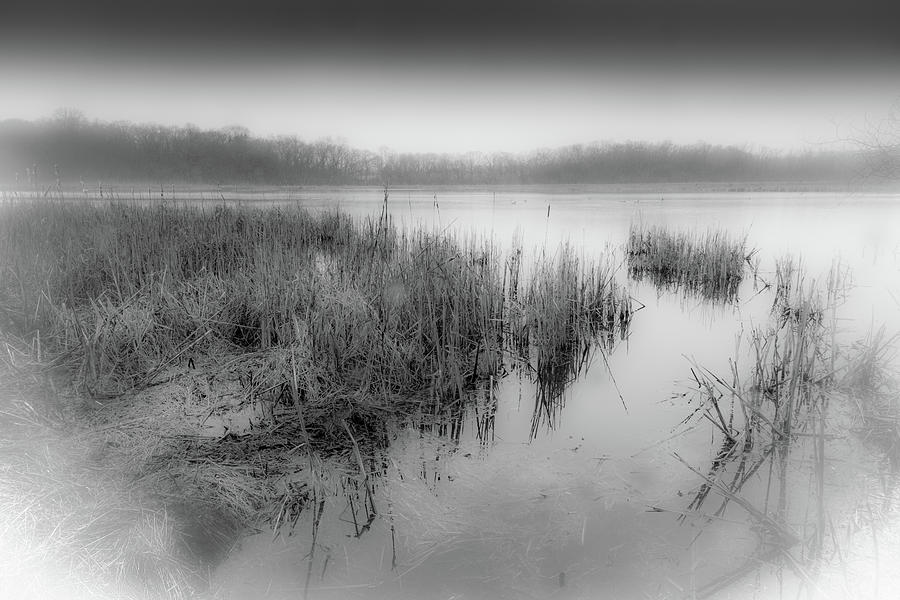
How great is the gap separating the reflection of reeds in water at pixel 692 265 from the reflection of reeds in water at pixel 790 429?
3.10 meters

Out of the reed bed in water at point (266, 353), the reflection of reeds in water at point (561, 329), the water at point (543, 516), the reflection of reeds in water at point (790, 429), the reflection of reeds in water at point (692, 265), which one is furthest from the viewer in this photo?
the reflection of reeds in water at point (692, 265)

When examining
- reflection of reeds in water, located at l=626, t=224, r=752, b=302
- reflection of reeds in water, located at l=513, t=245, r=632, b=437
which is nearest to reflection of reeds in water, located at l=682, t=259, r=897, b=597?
reflection of reeds in water, located at l=513, t=245, r=632, b=437

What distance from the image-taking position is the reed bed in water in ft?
6.57

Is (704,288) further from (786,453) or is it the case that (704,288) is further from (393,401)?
(393,401)

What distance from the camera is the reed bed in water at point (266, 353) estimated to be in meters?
2.00

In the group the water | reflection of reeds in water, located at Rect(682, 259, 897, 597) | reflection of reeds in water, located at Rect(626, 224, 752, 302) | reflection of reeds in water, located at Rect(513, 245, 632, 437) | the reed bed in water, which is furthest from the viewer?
reflection of reeds in water, located at Rect(626, 224, 752, 302)

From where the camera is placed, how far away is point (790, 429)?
2422mm

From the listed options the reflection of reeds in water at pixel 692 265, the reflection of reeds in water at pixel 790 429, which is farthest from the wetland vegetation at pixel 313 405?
the reflection of reeds in water at pixel 692 265

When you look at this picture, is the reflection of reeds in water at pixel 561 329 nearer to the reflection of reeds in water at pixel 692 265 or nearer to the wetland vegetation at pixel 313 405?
the wetland vegetation at pixel 313 405

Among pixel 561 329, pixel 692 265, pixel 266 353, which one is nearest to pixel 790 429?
pixel 561 329

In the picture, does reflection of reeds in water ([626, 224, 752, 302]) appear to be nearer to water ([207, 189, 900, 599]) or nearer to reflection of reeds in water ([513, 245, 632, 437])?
reflection of reeds in water ([513, 245, 632, 437])

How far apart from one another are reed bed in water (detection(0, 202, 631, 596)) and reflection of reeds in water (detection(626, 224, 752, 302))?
7.36ft

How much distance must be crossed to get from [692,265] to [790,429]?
5.56 meters

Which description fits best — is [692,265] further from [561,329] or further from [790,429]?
[790,429]
